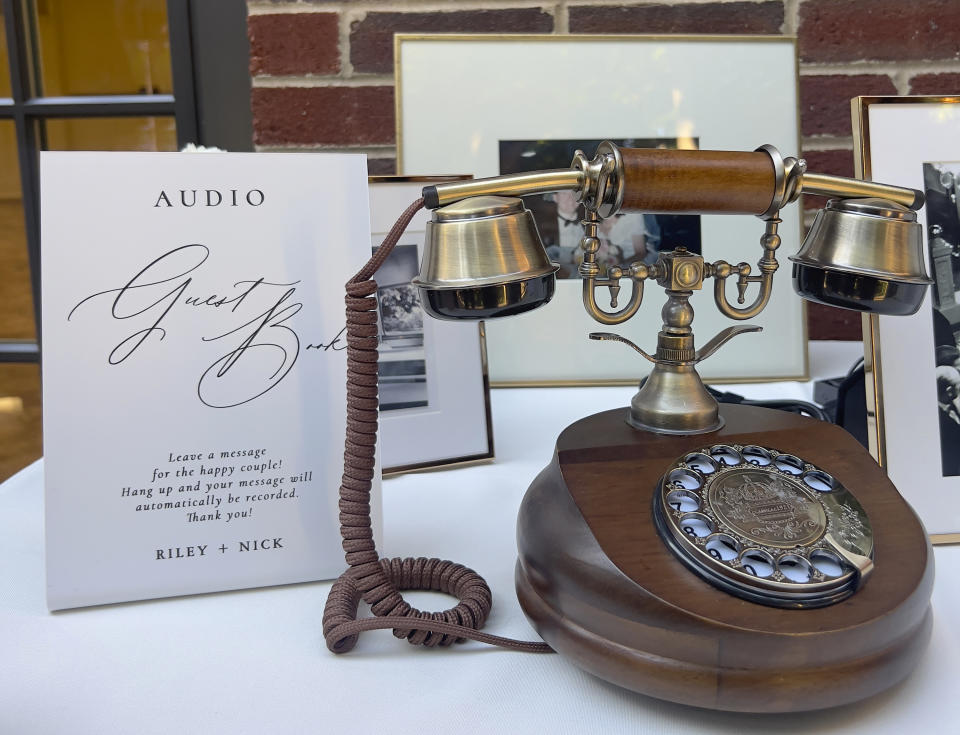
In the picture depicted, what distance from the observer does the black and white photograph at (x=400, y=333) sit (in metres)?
0.89

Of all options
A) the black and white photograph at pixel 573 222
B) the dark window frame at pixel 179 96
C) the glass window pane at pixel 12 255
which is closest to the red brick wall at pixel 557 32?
the dark window frame at pixel 179 96

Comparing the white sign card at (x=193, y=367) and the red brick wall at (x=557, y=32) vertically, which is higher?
the red brick wall at (x=557, y=32)

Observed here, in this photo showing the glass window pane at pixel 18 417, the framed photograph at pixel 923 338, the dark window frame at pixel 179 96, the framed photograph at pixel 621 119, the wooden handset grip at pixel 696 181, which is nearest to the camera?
the wooden handset grip at pixel 696 181

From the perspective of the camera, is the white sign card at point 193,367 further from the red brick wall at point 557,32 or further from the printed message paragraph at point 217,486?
the red brick wall at point 557,32

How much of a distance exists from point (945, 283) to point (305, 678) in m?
0.65

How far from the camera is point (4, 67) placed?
4.72 ft

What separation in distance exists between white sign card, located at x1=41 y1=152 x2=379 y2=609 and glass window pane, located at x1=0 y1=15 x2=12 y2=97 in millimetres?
1035

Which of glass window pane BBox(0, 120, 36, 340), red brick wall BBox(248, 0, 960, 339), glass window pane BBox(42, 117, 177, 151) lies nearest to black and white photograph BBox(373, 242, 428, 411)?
red brick wall BBox(248, 0, 960, 339)

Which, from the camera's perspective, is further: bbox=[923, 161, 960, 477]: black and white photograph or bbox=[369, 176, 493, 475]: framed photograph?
bbox=[369, 176, 493, 475]: framed photograph

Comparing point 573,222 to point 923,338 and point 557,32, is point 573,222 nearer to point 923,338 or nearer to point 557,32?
point 557,32

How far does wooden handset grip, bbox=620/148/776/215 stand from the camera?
58 cm

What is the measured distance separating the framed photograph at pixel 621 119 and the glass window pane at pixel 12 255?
32.6 inches

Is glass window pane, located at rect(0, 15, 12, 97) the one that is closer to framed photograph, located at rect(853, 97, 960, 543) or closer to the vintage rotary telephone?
the vintage rotary telephone

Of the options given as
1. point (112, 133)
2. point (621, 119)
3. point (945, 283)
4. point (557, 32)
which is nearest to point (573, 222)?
point (621, 119)
